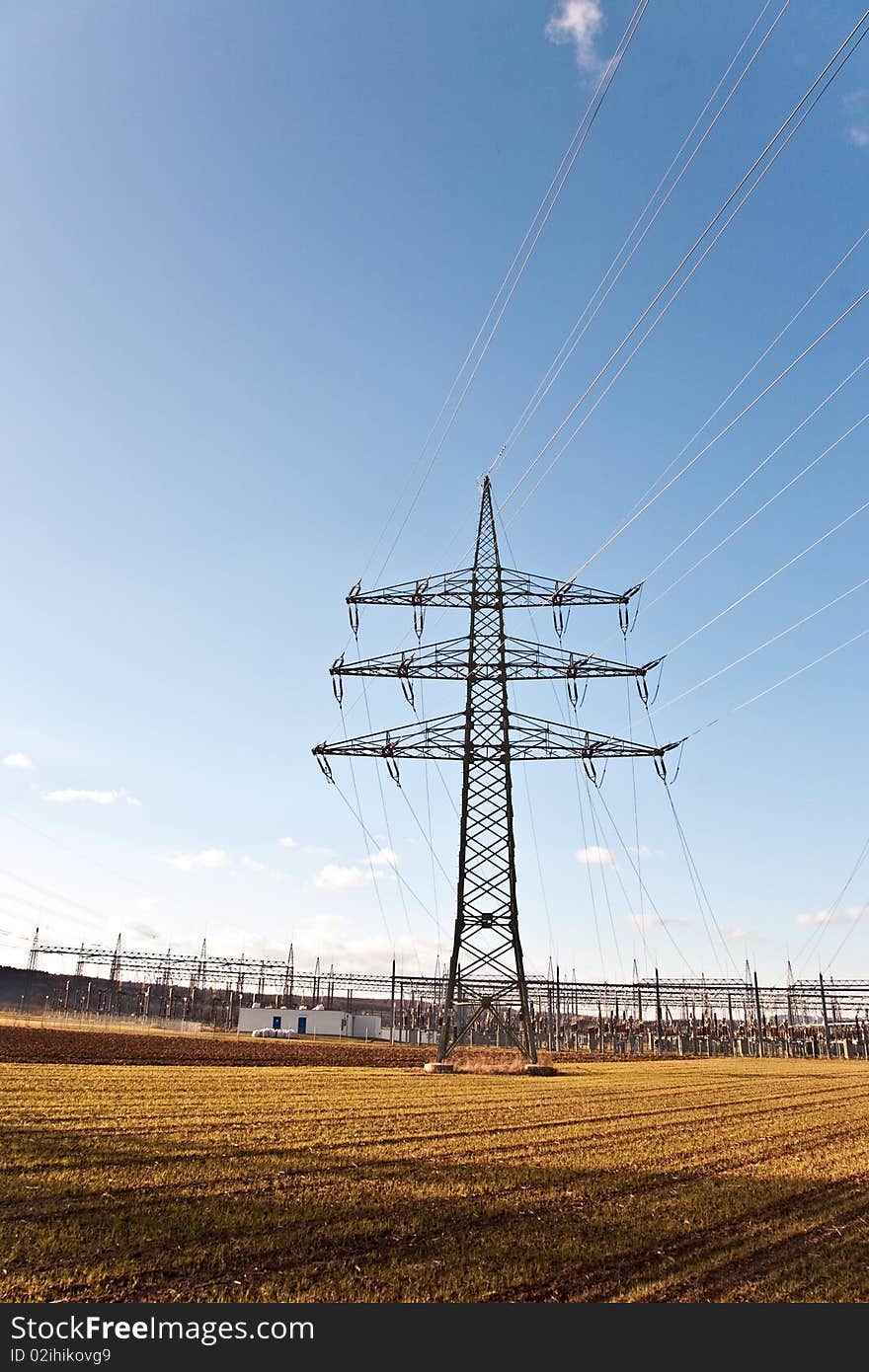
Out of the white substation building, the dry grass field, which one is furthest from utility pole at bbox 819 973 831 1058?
the dry grass field

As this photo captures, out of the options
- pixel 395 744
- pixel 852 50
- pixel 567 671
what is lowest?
pixel 395 744

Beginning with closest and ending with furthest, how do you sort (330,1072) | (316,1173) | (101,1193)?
(101,1193)
(316,1173)
(330,1072)

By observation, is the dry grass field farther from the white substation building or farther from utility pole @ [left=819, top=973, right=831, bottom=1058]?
utility pole @ [left=819, top=973, right=831, bottom=1058]

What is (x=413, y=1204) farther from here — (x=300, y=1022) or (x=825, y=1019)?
(x=825, y=1019)

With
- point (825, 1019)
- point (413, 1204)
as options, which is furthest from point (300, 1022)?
point (413, 1204)

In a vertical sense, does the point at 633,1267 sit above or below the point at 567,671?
below

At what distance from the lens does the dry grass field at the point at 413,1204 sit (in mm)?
5543

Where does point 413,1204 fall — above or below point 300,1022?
above

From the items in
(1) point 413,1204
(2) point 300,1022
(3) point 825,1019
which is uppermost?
(1) point 413,1204

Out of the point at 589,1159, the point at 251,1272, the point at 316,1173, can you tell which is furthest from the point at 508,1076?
the point at 251,1272

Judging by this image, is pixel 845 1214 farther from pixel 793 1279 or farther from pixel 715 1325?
pixel 715 1325

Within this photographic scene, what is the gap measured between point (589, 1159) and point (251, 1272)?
6198 mm

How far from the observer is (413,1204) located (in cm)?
758

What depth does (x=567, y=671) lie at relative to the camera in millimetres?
28766
